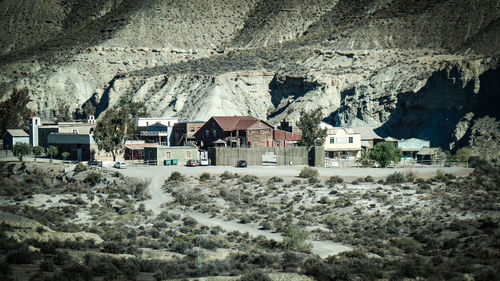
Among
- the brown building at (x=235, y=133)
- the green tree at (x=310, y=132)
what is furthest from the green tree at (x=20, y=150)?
A: the green tree at (x=310, y=132)

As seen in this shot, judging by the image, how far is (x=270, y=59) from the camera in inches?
A: 4690

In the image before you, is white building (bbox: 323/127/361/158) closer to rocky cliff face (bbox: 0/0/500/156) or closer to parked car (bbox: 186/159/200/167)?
rocky cliff face (bbox: 0/0/500/156)

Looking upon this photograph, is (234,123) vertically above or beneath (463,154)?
above

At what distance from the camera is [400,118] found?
86.1 m

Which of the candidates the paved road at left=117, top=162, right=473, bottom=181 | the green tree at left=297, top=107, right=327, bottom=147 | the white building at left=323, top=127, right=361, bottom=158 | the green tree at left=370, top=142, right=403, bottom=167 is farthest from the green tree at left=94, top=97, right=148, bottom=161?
the green tree at left=370, top=142, right=403, bottom=167

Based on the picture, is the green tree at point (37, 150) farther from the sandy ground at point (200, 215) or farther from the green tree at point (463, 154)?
the green tree at point (463, 154)

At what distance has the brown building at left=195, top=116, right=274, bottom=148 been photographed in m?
75.8

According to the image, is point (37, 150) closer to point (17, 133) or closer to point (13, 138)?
point (13, 138)

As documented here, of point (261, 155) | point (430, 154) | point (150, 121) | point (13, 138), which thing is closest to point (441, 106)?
point (430, 154)

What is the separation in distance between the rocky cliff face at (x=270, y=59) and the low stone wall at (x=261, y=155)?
17.7m

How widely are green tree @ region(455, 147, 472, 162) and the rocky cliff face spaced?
14.2 feet

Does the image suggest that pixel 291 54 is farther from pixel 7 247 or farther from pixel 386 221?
pixel 7 247

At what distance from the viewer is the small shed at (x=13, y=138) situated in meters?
84.8

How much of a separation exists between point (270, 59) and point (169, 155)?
5232cm
